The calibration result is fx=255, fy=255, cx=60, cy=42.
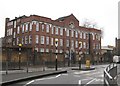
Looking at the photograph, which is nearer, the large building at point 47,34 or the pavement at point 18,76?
the pavement at point 18,76

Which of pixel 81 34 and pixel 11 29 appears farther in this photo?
pixel 81 34

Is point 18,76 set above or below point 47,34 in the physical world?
below

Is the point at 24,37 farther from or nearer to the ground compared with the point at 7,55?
farther from the ground

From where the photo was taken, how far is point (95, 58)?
69.0 m

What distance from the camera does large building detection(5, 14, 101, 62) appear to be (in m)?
67.4

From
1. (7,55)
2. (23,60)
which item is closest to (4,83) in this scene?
(7,55)

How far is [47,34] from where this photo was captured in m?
70.4

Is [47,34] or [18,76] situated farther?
[47,34]

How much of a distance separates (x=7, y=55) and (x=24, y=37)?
2921 cm

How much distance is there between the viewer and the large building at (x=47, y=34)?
221 ft

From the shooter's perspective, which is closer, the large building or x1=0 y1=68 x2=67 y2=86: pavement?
x1=0 y1=68 x2=67 y2=86: pavement

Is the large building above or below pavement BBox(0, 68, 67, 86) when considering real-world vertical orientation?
above

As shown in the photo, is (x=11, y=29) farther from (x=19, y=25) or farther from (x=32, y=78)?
(x=32, y=78)

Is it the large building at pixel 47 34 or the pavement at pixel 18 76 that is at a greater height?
the large building at pixel 47 34
